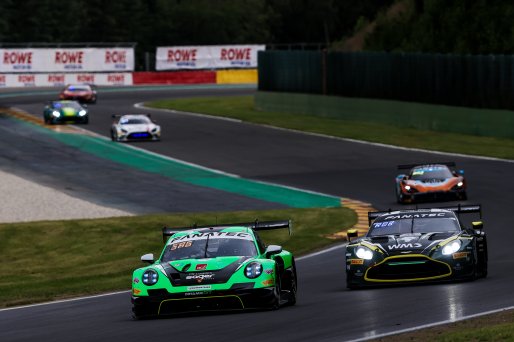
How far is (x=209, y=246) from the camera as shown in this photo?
61.2ft

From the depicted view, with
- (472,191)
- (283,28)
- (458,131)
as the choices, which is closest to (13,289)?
(472,191)

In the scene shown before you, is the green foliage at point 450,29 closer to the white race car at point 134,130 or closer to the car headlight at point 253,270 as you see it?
the white race car at point 134,130

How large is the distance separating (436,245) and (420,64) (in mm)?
43095

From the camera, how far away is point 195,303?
17.5 m

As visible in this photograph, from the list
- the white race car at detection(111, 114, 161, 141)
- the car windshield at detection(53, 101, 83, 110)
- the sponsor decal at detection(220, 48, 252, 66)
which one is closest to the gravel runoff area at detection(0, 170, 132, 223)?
the white race car at detection(111, 114, 161, 141)

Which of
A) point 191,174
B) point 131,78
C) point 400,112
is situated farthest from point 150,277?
point 131,78

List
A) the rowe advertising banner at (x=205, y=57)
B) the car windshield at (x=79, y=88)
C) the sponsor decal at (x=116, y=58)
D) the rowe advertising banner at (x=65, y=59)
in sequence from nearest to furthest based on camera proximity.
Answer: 1. the car windshield at (x=79, y=88)
2. the rowe advertising banner at (x=65, y=59)
3. the sponsor decal at (x=116, y=58)
4. the rowe advertising banner at (x=205, y=57)

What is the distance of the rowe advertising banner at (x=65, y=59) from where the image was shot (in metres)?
106

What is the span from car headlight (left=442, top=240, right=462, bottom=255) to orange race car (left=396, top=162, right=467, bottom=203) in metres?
15.7

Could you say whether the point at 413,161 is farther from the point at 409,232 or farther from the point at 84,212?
the point at 409,232

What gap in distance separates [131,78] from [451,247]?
3686 inches

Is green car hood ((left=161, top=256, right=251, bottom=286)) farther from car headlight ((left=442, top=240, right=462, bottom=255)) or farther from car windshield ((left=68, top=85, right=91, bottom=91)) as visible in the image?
car windshield ((left=68, top=85, right=91, bottom=91))

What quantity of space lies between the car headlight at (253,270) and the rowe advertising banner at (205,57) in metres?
94.4

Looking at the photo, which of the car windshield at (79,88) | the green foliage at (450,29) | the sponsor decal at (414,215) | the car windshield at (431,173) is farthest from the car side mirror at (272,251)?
the car windshield at (79,88)
